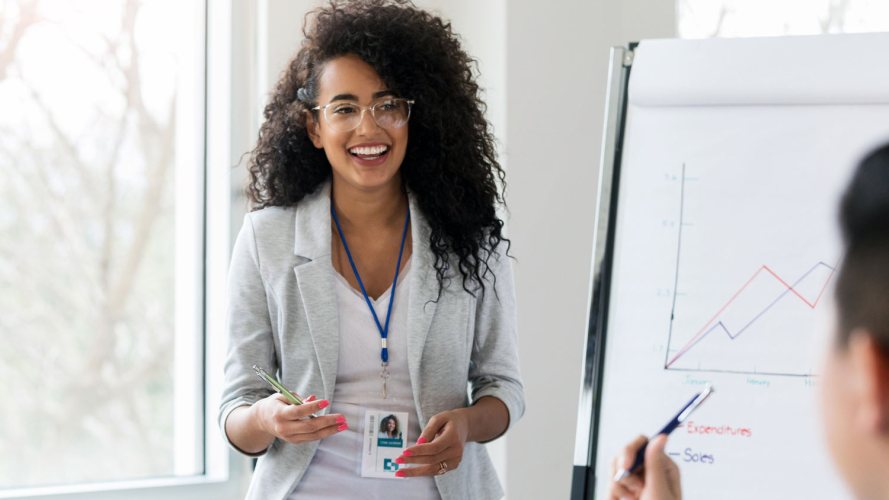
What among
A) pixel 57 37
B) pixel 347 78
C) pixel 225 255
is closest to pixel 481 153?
pixel 347 78

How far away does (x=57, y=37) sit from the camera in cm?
257

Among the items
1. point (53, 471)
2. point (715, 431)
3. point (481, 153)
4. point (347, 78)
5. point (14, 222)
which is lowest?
point (53, 471)

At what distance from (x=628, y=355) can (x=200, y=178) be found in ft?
5.03

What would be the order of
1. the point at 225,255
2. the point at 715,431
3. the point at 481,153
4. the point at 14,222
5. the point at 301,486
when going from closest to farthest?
1. the point at 715,431
2. the point at 301,486
3. the point at 481,153
4. the point at 14,222
5. the point at 225,255

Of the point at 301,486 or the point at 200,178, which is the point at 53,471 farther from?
the point at 301,486

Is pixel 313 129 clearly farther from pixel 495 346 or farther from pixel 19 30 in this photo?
pixel 19 30

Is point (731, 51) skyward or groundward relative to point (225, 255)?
skyward

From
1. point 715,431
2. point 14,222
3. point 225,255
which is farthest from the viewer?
point 225,255

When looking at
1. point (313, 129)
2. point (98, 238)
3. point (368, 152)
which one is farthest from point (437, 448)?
point (98, 238)

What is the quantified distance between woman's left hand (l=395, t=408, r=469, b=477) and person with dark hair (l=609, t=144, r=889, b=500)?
930mm

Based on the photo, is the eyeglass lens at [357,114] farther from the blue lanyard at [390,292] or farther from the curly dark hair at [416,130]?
the blue lanyard at [390,292]

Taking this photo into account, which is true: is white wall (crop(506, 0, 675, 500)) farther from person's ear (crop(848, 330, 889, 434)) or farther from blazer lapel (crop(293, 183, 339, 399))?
person's ear (crop(848, 330, 889, 434))

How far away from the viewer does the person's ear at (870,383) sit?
0.75m

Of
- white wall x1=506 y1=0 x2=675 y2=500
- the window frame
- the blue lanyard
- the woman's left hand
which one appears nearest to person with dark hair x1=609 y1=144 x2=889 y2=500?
the woman's left hand
